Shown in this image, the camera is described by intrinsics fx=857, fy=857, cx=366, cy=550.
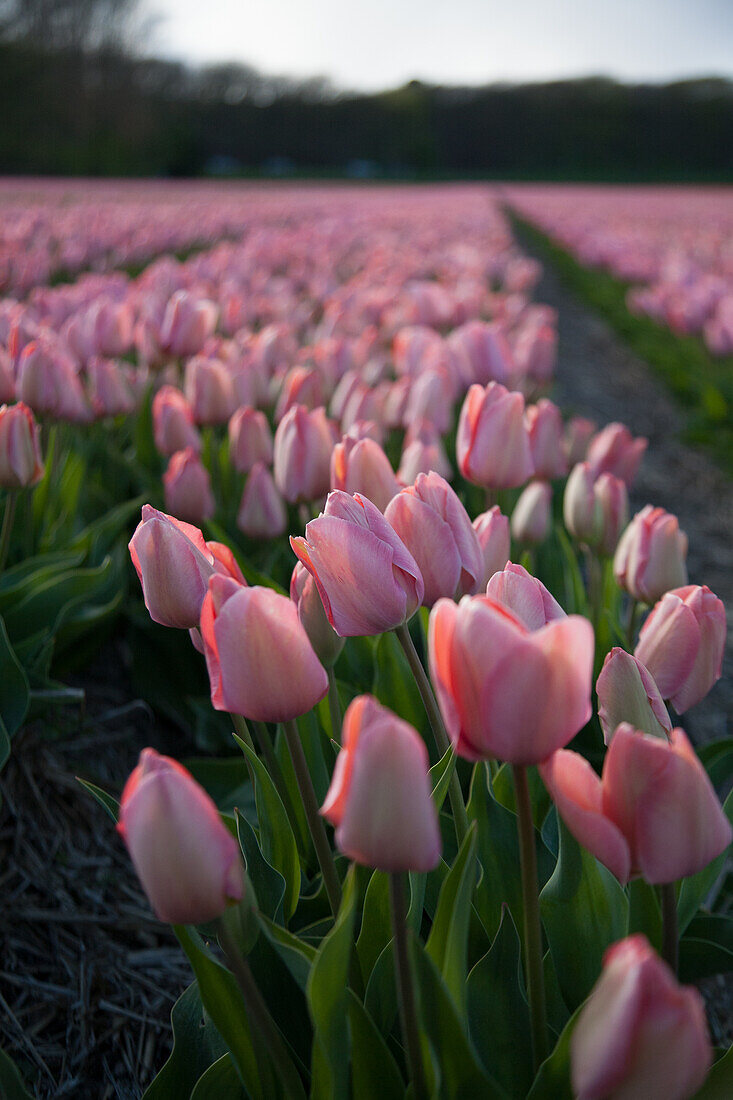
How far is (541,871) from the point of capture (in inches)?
39.4

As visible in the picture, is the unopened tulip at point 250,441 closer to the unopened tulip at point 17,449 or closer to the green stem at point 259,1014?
the unopened tulip at point 17,449

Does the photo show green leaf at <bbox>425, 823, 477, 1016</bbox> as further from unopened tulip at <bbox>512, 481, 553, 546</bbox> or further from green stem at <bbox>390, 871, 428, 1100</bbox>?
unopened tulip at <bbox>512, 481, 553, 546</bbox>

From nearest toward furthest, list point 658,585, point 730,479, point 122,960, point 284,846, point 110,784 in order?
1. point 284,846
2. point 658,585
3. point 122,960
4. point 110,784
5. point 730,479

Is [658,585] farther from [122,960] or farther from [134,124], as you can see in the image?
[134,124]

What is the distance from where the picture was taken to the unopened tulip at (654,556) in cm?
124

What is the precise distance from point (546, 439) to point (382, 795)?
1305 millimetres

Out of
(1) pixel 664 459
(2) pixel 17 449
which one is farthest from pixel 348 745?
(1) pixel 664 459

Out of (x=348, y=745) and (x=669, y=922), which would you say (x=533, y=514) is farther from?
(x=348, y=745)

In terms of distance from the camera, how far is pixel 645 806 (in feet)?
1.83

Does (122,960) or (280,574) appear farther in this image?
(280,574)

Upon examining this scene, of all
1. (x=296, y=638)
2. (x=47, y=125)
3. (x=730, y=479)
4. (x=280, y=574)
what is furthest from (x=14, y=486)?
(x=47, y=125)

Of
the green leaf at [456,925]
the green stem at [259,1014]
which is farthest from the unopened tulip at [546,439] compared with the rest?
the green stem at [259,1014]

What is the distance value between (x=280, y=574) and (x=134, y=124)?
40.6 meters

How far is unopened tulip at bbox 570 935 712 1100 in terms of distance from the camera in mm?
469
